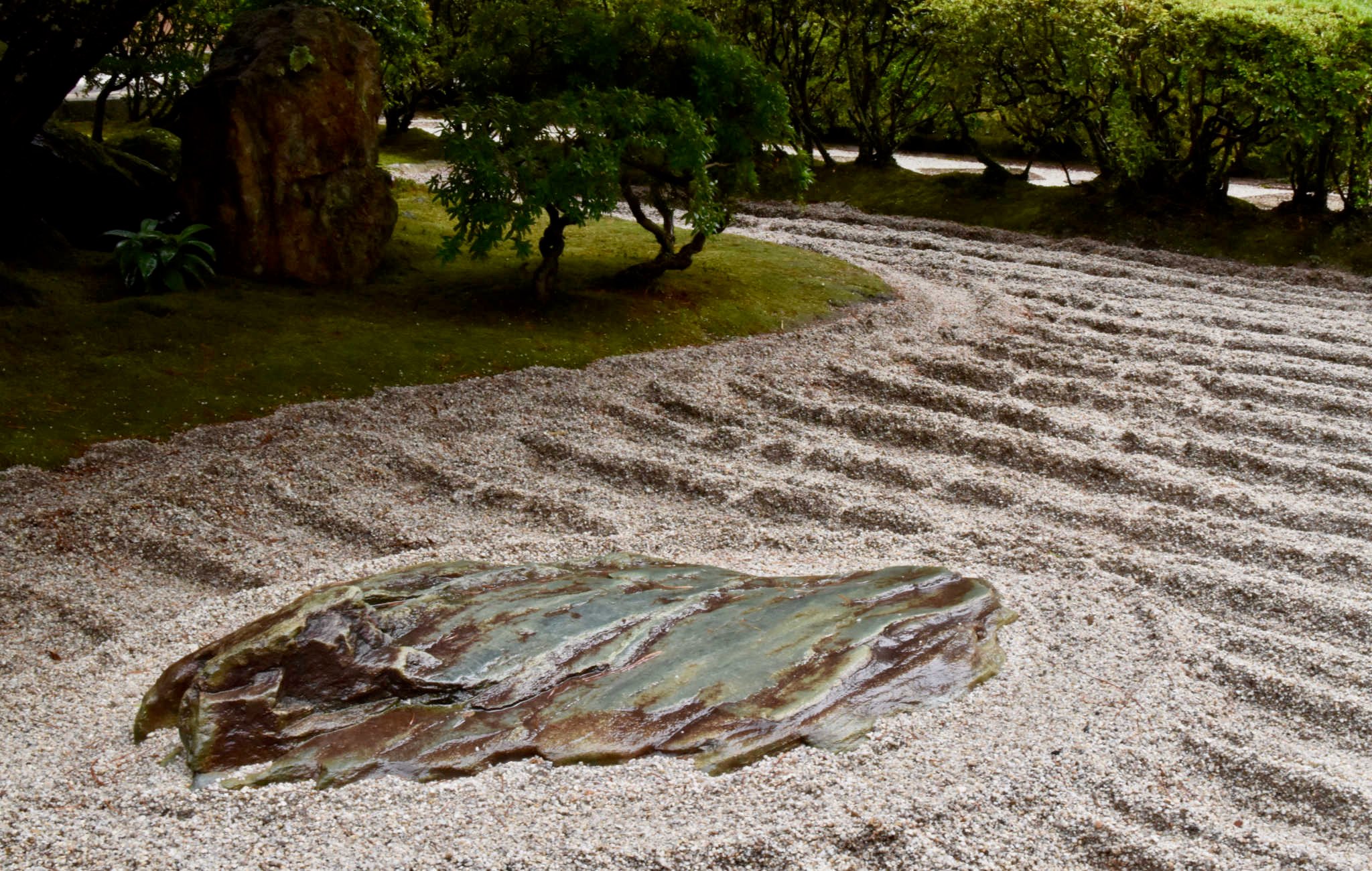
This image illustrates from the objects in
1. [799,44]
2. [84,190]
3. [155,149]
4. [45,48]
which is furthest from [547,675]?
[799,44]

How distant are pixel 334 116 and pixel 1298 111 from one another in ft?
33.0

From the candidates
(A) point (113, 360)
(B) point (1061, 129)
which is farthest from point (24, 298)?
(B) point (1061, 129)

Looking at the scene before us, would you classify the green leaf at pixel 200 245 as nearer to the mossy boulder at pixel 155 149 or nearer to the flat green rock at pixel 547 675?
the mossy boulder at pixel 155 149

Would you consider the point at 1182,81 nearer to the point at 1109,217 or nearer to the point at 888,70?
the point at 1109,217

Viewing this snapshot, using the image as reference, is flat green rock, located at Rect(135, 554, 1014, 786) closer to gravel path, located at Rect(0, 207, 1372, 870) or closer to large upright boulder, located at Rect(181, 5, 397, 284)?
gravel path, located at Rect(0, 207, 1372, 870)

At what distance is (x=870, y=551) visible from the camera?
632 centimetres

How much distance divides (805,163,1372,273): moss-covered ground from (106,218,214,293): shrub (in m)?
9.97

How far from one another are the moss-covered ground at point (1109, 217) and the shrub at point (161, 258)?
393 inches

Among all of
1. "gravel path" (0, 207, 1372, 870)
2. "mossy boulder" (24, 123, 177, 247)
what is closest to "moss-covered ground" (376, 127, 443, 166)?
"mossy boulder" (24, 123, 177, 247)

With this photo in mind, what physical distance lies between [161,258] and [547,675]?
6.73 meters

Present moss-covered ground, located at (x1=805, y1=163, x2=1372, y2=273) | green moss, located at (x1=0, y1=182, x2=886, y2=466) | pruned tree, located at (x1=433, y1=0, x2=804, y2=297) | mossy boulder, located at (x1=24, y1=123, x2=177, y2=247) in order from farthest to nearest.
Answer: moss-covered ground, located at (x1=805, y1=163, x2=1372, y2=273), mossy boulder, located at (x1=24, y1=123, x2=177, y2=247), pruned tree, located at (x1=433, y1=0, x2=804, y2=297), green moss, located at (x1=0, y1=182, x2=886, y2=466)

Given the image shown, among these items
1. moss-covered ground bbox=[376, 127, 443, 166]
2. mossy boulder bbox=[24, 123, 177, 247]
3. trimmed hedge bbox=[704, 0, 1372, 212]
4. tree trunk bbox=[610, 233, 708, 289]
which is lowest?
tree trunk bbox=[610, 233, 708, 289]

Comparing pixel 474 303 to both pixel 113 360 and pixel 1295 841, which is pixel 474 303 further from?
pixel 1295 841

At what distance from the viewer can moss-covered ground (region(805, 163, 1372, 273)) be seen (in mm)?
12414
